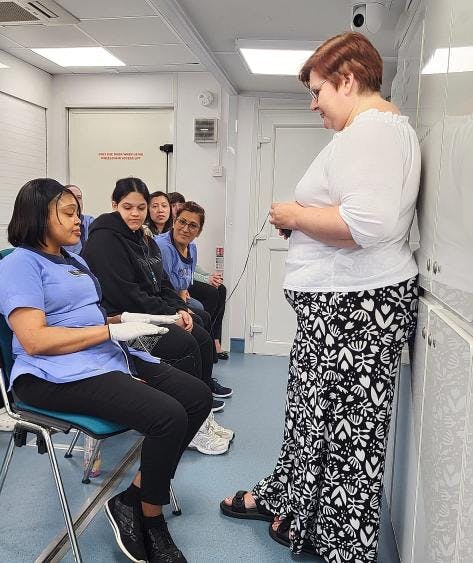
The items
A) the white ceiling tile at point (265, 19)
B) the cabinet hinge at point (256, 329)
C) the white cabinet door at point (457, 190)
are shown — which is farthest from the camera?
the cabinet hinge at point (256, 329)

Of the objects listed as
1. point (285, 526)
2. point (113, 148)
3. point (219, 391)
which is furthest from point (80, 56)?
point (285, 526)

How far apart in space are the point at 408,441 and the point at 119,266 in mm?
1427

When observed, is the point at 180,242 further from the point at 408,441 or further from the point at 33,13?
the point at 408,441

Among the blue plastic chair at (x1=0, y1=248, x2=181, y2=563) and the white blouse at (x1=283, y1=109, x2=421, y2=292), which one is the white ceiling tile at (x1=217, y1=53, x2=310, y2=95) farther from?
the blue plastic chair at (x1=0, y1=248, x2=181, y2=563)

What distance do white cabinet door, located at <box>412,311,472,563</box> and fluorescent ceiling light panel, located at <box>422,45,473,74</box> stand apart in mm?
518

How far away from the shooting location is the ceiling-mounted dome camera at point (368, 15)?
2283mm

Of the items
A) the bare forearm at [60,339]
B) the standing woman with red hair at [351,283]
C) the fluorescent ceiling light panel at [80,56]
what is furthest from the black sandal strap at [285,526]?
the fluorescent ceiling light panel at [80,56]

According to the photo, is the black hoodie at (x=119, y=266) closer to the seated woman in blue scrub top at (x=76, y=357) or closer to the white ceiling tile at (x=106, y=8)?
the seated woman in blue scrub top at (x=76, y=357)

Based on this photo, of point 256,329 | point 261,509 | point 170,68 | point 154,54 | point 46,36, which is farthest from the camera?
point 256,329

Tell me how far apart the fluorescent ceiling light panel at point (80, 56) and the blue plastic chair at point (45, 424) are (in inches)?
116

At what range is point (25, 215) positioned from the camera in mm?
1581

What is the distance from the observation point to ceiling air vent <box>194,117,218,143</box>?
4.29 metres

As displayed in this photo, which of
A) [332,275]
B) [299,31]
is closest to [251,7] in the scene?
[299,31]

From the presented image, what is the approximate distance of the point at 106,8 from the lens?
2.93m
